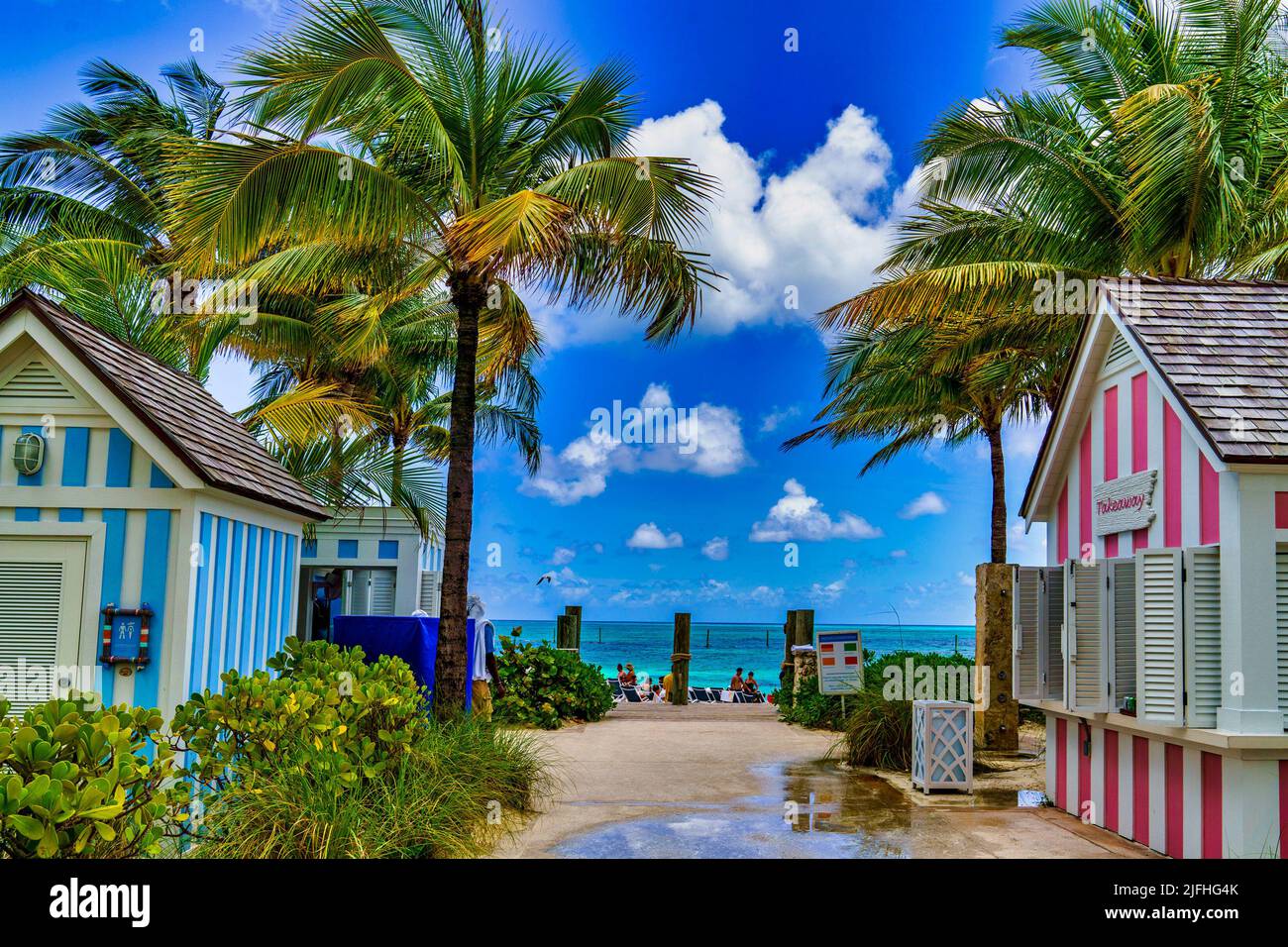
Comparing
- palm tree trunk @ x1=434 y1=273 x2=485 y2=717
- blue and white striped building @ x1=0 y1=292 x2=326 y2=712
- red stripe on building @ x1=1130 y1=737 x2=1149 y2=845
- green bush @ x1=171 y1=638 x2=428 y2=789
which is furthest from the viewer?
palm tree trunk @ x1=434 y1=273 x2=485 y2=717

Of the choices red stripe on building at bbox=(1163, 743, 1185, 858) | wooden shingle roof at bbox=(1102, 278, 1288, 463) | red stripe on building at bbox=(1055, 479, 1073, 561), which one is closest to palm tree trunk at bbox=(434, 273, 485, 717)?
red stripe on building at bbox=(1055, 479, 1073, 561)

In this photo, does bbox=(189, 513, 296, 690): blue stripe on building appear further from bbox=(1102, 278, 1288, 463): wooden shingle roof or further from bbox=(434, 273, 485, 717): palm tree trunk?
bbox=(1102, 278, 1288, 463): wooden shingle roof

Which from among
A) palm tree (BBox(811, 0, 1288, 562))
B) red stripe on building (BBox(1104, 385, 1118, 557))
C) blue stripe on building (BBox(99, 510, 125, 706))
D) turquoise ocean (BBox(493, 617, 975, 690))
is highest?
palm tree (BBox(811, 0, 1288, 562))

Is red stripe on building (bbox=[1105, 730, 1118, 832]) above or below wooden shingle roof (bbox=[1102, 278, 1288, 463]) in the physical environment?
below

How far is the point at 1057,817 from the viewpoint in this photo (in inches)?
393

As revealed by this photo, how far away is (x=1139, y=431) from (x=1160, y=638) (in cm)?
189

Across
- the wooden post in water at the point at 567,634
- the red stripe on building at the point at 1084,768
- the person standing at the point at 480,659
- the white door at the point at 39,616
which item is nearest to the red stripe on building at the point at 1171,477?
the red stripe on building at the point at 1084,768

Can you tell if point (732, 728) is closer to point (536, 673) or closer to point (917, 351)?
point (536, 673)

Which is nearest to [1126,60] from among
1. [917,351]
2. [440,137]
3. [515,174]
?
[917,351]

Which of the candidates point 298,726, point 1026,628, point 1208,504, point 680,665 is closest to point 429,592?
point 680,665

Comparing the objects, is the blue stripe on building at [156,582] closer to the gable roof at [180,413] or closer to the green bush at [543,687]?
the gable roof at [180,413]

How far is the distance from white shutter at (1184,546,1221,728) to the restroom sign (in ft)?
26.4

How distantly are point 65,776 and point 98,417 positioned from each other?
4.12 m

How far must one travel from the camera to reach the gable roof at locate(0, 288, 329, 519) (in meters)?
7.75
